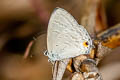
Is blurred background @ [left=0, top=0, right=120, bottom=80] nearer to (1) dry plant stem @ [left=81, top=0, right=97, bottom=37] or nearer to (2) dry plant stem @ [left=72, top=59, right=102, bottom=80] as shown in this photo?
(1) dry plant stem @ [left=81, top=0, right=97, bottom=37]

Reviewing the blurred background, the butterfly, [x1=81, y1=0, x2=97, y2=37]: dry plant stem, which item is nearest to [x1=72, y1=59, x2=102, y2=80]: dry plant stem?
the butterfly

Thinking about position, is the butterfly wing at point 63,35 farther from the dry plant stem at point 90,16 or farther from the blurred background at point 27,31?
the blurred background at point 27,31

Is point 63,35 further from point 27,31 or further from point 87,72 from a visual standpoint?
point 27,31

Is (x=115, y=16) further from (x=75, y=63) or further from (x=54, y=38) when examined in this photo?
(x=75, y=63)

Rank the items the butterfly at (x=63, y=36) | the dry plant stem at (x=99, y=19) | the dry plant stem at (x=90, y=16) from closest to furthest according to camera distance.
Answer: the butterfly at (x=63, y=36), the dry plant stem at (x=90, y=16), the dry plant stem at (x=99, y=19)

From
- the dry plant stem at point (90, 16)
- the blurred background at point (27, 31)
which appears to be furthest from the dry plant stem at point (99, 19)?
the blurred background at point (27, 31)

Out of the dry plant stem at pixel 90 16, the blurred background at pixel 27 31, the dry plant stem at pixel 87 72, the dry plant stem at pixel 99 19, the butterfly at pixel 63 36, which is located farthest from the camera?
the blurred background at pixel 27 31

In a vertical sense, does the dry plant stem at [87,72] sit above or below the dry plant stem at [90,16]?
below
